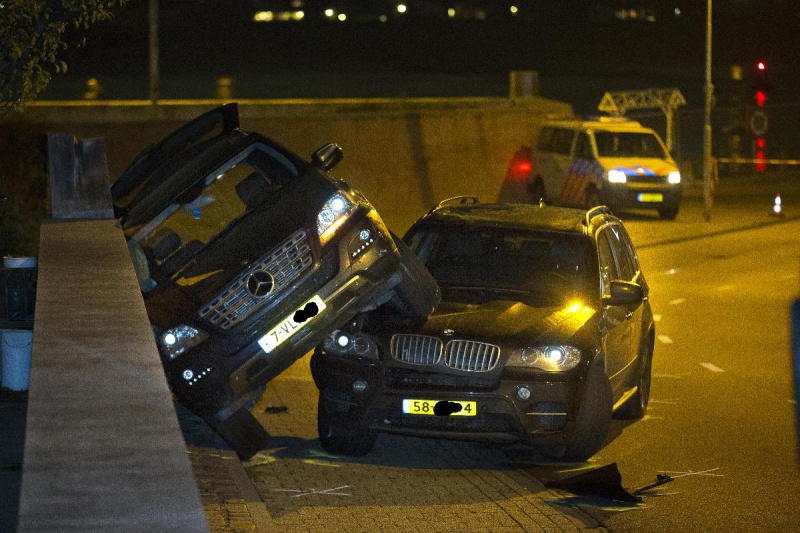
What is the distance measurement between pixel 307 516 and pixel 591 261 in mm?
3163

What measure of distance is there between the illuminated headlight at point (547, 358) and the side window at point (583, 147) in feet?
53.9

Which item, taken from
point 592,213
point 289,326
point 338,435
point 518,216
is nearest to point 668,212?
point 592,213

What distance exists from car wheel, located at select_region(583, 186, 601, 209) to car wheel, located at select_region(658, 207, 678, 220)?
117 cm

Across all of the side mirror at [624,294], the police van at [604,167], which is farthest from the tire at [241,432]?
the police van at [604,167]

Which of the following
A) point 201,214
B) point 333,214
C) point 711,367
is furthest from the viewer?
point 711,367

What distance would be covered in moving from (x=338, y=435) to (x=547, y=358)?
1403mm

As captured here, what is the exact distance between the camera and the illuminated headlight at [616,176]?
24.4 m

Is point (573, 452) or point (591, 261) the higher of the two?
point (591, 261)

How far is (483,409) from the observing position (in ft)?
28.5

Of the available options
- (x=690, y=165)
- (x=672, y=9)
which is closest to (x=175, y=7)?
(x=672, y=9)

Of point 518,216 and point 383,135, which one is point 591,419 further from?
point 383,135

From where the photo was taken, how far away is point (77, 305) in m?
7.44

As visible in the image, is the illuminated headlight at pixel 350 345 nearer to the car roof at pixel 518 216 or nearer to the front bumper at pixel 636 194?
the car roof at pixel 518 216

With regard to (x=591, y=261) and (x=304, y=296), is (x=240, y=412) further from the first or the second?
(x=591, y=261)
